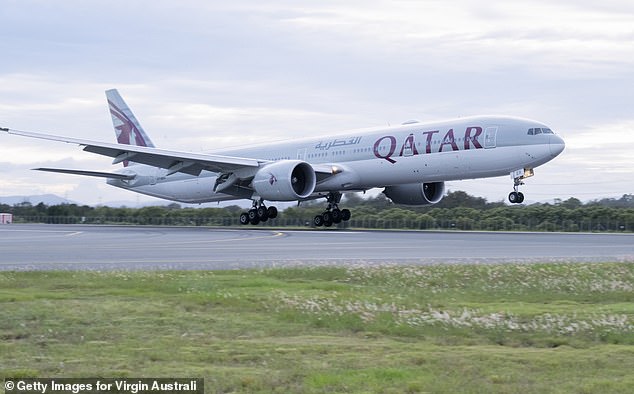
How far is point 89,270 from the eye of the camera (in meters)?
16.2

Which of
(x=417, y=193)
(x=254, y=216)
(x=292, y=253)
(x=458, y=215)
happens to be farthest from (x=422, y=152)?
(x=292, y=253)

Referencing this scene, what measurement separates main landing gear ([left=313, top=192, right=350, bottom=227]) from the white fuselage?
1123 millimetres

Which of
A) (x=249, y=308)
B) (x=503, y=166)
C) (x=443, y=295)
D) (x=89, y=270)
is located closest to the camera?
(x=249, y=308)

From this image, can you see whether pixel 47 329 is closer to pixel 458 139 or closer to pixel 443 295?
pixel 443 295

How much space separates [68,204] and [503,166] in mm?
36777

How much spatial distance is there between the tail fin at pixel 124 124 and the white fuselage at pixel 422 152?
23.9ft

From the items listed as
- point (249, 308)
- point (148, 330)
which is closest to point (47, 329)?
point (148, 330)

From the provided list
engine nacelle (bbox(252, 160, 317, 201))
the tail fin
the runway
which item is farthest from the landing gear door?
the tail fin

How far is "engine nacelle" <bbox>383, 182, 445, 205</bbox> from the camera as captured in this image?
42.1 meters

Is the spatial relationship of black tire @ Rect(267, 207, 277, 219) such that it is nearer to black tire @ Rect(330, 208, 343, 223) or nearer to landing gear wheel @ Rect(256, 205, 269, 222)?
landing gear wheel @ Rect(256, 205, 269, 222)

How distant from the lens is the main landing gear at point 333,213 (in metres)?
43.7

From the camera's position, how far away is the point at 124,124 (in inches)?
2056

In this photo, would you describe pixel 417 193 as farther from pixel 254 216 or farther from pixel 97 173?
pixel 97 173

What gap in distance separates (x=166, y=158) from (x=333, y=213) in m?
8.73
